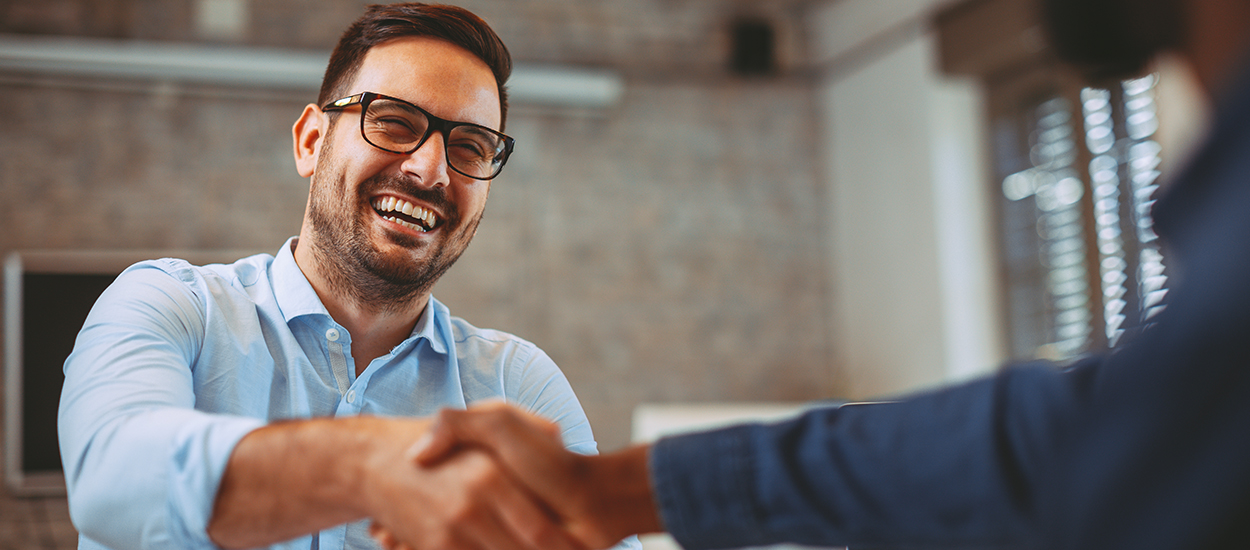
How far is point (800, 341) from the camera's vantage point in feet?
14.7

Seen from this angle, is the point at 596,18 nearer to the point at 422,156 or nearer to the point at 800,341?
the point at 800,341

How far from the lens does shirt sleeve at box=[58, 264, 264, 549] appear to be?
0.73 metres

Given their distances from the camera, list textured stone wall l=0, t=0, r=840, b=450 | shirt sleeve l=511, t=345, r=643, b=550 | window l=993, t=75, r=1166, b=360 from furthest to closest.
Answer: textured stone wall l=0, t=0, r=840, b=450
window l=993, t=75, r=1166, b=360
shirt sleeve l=511, t=345, r=643, b=550

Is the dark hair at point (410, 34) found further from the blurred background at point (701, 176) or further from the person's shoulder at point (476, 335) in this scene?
the blurred background at point (701, 176)

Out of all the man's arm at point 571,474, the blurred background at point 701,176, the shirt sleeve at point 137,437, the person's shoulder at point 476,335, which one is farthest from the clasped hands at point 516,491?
the blurred background at point 701,176

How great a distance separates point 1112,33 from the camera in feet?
1.75

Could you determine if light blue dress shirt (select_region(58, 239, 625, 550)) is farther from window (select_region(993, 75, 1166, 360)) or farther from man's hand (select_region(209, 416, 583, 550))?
window (select_region(993, 75, 1166, 360))

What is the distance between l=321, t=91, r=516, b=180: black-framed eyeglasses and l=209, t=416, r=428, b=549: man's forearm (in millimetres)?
345

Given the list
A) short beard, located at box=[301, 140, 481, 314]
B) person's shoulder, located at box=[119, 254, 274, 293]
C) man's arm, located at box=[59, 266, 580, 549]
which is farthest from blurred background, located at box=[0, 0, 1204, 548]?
man's arm, located at box=[59, 266, 580, 549]

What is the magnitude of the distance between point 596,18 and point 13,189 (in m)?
2.49

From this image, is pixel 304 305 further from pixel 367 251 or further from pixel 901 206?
pixel 901 206

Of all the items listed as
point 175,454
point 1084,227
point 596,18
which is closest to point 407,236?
point 175,454

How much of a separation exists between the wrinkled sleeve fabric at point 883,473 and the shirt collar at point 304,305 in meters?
0.43

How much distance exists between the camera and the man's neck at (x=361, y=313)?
107 cm
